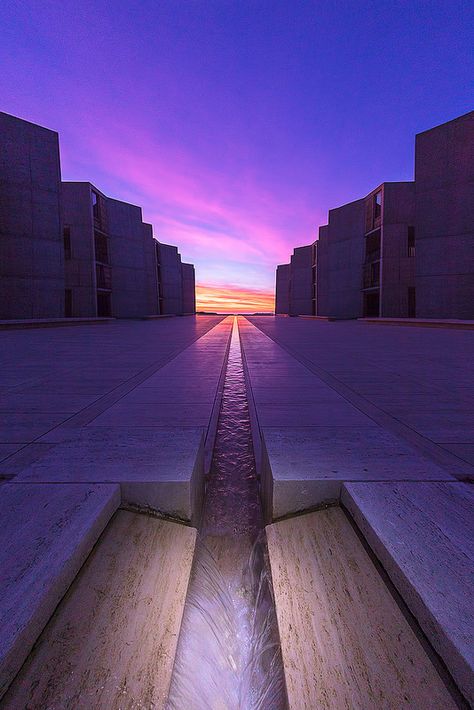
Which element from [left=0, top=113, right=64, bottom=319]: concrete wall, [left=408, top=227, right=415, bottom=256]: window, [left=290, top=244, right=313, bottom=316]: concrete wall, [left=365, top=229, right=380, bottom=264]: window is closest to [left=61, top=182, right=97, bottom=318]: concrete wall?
[left=0, top=113, right=64, bottom=319]: concrete wall

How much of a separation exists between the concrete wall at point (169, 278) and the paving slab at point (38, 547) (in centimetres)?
4587

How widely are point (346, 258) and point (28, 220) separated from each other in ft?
83.1

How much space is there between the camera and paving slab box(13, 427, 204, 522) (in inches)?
83.0

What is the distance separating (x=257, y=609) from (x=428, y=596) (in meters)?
0.84

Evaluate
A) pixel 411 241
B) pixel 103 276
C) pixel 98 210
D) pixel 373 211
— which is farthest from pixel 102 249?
pixel 411 241

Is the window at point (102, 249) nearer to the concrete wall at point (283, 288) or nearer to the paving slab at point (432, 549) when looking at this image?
the paving slab at point (432, 549)

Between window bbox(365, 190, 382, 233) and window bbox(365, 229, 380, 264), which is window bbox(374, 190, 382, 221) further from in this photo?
window bbox(365, 229, 380, 264)

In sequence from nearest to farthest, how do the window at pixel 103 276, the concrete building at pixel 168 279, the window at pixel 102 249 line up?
1. the window at pixel 103 276
2. the window at pixel 102 249
3. the concrete building at pixel 168 279

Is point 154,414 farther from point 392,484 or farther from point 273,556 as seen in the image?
point 392,484

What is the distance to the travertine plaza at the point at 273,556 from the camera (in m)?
1.20

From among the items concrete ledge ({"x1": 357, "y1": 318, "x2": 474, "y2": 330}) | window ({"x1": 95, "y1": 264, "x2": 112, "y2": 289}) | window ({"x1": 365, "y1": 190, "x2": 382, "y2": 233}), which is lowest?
concrete ledge ({"x1": 357, "y1": 318, "x2": 474, "y2": 330})

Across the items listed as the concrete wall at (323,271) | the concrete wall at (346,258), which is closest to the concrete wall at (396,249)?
the concrete wall at (346,258)

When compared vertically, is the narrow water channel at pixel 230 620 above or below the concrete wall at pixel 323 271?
below

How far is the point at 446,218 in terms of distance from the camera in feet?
64.9
